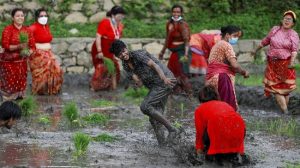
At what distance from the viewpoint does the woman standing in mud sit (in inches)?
554

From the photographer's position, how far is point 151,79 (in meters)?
11.0

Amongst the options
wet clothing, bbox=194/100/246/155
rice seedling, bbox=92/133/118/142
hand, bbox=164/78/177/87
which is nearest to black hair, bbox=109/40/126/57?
hand, bbox=164/78/177/87

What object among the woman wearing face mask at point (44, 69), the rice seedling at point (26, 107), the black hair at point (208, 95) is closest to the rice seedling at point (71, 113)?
the rice seedling at point (26, 107)

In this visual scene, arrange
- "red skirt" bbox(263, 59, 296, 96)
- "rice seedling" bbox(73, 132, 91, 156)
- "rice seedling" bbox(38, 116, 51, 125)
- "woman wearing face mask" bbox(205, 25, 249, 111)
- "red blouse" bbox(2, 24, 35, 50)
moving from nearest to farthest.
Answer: "rice seedling" bbox(73, 132, 91, 156)
"woman wearing face mask" bbox(205, 25, 249, 111)
"rice seedling" bbox(38, 116, 51, 125)
"red skirt" bbox(263, 59, 296, 96)
"red blouse" bbox(2, 24, 35, 50)

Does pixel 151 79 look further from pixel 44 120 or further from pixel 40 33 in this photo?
pixel 40 33

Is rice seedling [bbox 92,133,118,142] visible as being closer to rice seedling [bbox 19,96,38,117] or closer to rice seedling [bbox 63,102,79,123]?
rice seedling [bbox 63,102,79,123]

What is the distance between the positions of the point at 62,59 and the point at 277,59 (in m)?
5.91

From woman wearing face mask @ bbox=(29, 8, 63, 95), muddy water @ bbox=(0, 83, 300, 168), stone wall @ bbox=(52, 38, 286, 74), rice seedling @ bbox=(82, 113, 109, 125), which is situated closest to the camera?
muddy water @ bbox=(0, 83, 300, 168)

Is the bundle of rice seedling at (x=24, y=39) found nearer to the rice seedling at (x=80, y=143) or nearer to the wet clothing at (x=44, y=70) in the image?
the wet clothing at (x=44, y=70)

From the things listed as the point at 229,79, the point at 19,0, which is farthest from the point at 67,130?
the point at 19,0

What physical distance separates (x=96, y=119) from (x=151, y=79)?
2.09 meters

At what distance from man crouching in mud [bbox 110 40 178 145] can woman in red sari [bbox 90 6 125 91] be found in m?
6.26

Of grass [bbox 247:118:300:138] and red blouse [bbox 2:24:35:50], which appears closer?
grass [bbox 247:118:300:138]

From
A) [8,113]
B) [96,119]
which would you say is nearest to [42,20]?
[96,119]
